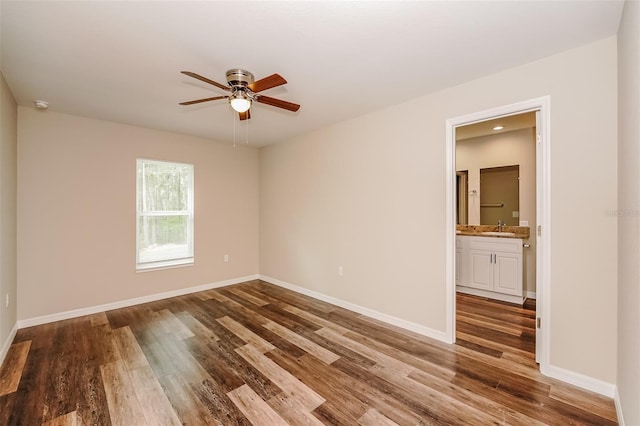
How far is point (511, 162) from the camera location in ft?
14.7

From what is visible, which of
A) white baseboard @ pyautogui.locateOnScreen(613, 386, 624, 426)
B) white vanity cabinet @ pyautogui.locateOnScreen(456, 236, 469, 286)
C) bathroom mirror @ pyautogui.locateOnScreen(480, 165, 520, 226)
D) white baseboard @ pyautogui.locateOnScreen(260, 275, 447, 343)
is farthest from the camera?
bathroom mirror @ pyautogui.locateOnScreen(480, 165, 520, 226)

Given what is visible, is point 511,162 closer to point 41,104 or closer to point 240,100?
point 240,100

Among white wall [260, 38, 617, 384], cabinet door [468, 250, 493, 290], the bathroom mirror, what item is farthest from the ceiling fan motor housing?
the bathroom mirror

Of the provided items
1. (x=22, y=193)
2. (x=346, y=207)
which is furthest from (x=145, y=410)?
(x=22, y=193)

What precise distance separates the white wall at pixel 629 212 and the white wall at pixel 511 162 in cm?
257

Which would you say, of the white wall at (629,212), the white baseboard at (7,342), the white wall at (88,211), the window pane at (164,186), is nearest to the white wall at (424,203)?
the white wall at (629,212)

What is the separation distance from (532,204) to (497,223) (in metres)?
0.76

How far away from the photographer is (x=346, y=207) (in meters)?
3.70

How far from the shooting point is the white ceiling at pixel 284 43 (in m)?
1.64

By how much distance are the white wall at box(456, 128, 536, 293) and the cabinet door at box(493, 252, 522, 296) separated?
1.26ft

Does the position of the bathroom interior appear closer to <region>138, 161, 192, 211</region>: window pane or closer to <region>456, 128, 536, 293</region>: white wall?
<region>456, 128, 536, 293</region>: white wall

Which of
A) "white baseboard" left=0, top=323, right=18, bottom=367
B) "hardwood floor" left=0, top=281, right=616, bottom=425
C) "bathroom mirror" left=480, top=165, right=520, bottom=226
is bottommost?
"hardwood floor" left=0, top=281, right=616, bottom=425

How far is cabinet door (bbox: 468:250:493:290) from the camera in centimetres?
413

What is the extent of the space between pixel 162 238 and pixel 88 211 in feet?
3.30
